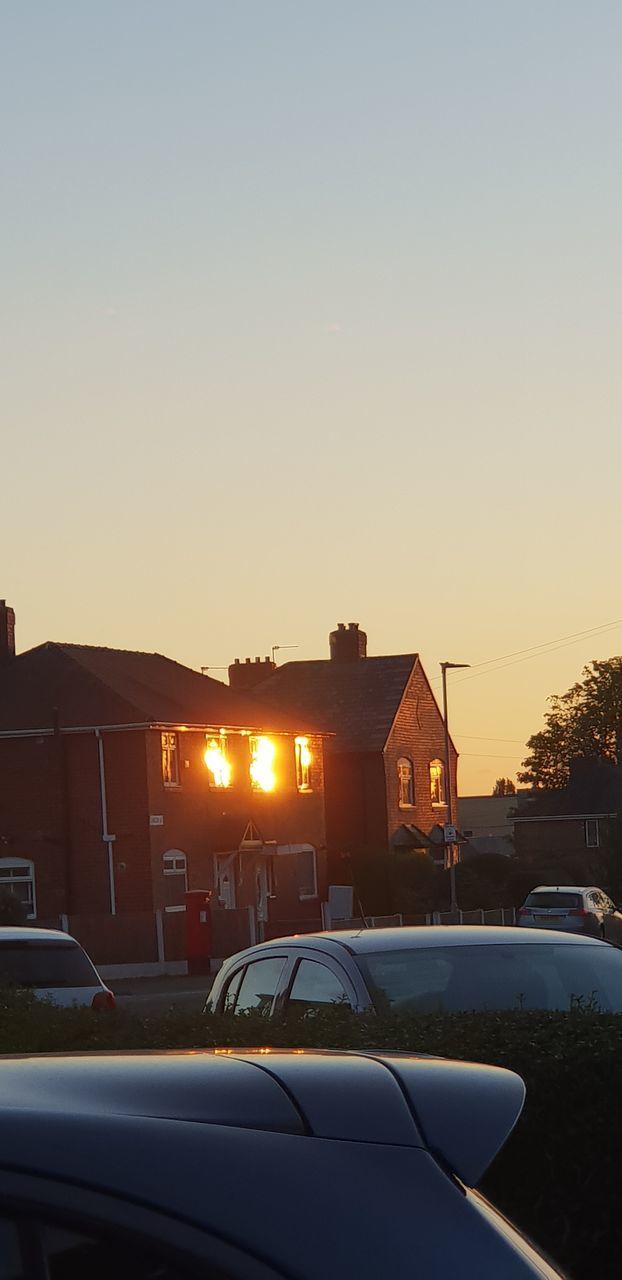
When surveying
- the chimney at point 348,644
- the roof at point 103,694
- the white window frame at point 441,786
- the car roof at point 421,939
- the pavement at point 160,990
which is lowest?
the pavement at point 160,990

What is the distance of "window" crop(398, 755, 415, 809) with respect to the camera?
64250 mm

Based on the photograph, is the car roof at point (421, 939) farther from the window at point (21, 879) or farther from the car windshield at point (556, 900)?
the window at point (21, 879)

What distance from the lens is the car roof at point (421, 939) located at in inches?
375

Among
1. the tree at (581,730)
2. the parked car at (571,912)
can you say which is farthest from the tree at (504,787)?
the parked car at (571,912)

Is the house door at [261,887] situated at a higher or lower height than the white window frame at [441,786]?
lower

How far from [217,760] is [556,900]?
16.3m

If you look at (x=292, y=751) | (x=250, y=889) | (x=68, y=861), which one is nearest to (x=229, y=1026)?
(x=68, y=861)

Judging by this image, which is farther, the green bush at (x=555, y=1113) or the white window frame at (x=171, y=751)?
the white window frame at (x=171, y=751)

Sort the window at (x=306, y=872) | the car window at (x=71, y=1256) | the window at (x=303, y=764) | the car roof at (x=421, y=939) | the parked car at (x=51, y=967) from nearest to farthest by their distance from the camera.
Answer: the car window at (x=71, y=1256) → the car roof at (x=421, y=939) → the parked car at (x=51, y=967) → the window at (x=306, y=872) → the window at (x=303, y=764)

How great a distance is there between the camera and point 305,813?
5762 cm

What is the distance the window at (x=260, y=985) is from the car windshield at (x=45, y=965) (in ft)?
19.5

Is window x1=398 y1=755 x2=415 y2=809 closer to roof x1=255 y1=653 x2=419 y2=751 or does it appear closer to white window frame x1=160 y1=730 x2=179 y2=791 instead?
roof x1=255 y1=653 x2=419 y2=751

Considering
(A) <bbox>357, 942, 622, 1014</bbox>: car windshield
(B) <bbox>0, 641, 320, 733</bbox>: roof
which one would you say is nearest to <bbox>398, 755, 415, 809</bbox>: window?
(B) <bbox>0, 641, 320, 733</bbox>: roof

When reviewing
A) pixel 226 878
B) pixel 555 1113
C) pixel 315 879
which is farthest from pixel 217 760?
pixel 555 1113
